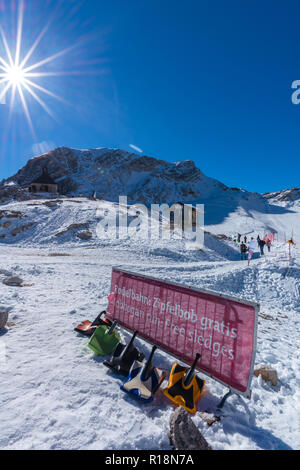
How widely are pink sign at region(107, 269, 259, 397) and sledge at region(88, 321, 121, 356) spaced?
0.57 metres

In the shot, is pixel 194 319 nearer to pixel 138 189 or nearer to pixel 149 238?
pixel 149 238

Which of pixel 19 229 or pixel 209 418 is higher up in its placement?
pixel 19 229

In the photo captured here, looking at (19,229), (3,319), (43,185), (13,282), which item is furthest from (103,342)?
(43,185)

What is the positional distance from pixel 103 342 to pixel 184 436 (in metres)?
2.63

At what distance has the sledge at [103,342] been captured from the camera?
490 centimetres

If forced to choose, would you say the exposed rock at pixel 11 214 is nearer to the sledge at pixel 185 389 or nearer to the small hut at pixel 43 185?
the small hut at pixel 43 185

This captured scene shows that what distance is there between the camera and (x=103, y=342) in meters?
4.98

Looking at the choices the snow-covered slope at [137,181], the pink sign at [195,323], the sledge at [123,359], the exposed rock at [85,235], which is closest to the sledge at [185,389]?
the pink sign at [195,323]

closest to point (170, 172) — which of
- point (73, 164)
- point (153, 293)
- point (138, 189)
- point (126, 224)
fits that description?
point (138, 189)

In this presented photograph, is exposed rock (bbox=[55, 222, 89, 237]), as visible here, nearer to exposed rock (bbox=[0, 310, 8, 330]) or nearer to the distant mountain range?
exposed rock (bbox=[0, 310, 8, 330])

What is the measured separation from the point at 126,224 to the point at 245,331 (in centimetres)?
2527

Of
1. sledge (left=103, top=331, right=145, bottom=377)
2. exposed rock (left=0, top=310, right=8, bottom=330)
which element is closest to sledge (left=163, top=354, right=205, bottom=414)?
sledge (left=103, top=331, right=145, bottom=377)

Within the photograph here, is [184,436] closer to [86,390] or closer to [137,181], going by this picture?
[86,390]

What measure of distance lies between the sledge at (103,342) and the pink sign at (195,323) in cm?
57
